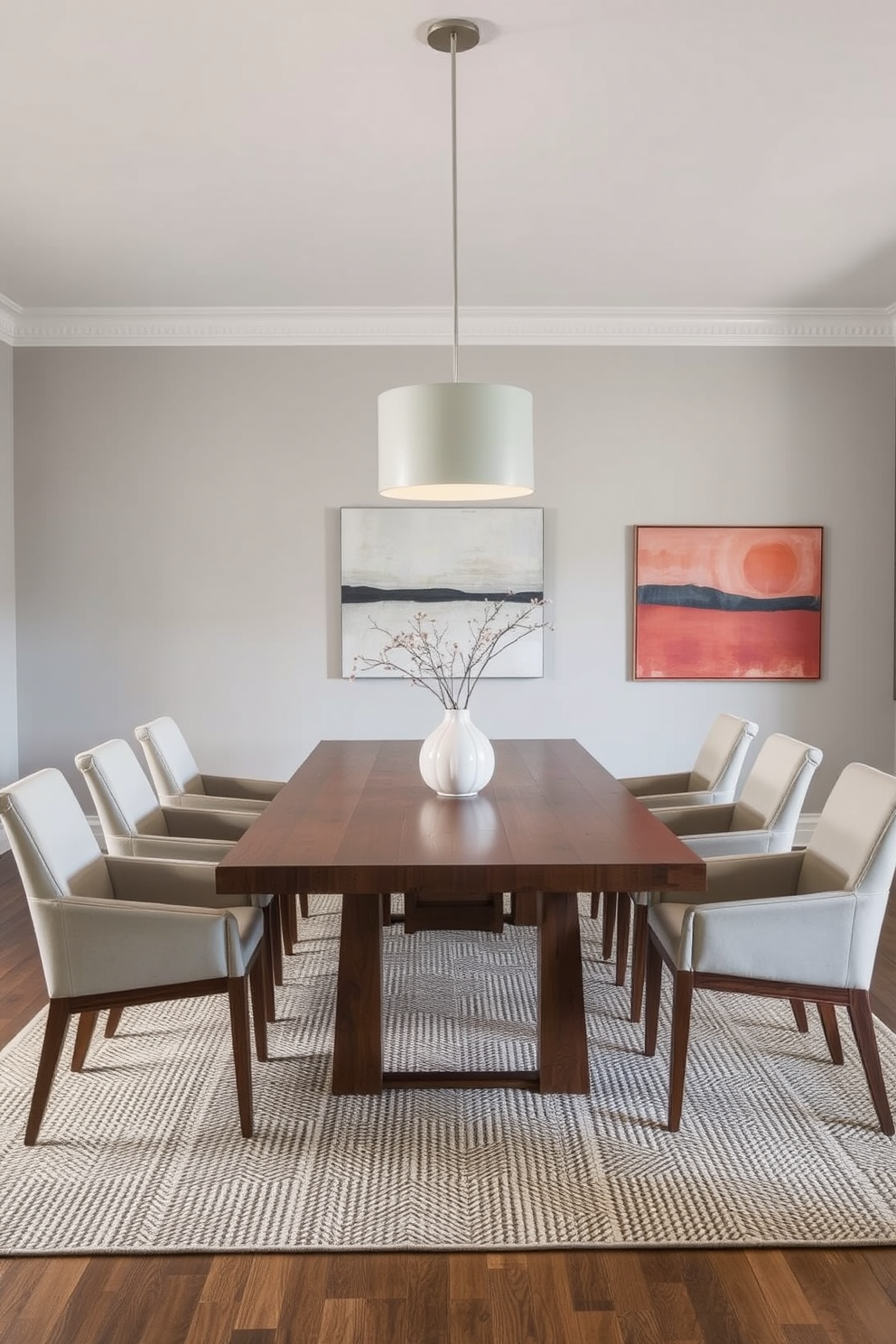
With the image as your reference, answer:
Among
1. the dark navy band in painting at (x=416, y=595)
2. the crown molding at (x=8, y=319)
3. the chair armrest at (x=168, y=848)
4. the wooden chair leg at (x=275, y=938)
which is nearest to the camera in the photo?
the chair armrest at (x=168, y=848)

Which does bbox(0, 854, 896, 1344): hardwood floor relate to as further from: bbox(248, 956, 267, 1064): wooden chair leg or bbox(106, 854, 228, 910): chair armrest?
bbox(106, 854, 228, 910): chair armrest

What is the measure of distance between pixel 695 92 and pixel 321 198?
1411 millimetres

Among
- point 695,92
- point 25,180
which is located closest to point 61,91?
point 25,180

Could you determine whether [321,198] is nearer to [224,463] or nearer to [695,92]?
[695,92]

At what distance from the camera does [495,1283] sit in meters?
1.96

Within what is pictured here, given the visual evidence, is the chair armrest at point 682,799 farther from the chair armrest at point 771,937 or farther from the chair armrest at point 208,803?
the chair armrest at point 208,803

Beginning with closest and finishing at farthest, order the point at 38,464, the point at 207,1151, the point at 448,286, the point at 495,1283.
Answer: the point at 495,1283 < the point at 207,1151 < the point at 448,286 < the point at 38,464

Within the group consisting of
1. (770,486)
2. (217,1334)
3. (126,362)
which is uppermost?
(126,362)

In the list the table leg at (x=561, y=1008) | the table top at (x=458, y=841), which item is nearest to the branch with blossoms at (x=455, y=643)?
the table top at (x=458, y=841)

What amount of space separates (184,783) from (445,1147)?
6.07 feet

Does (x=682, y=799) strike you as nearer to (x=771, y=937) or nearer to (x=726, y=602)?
(x=771, y=937)

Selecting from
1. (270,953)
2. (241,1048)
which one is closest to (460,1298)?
(241,1048)

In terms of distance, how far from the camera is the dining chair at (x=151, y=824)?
124 inches

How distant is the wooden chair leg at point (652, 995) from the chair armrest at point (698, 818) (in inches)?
27.5
